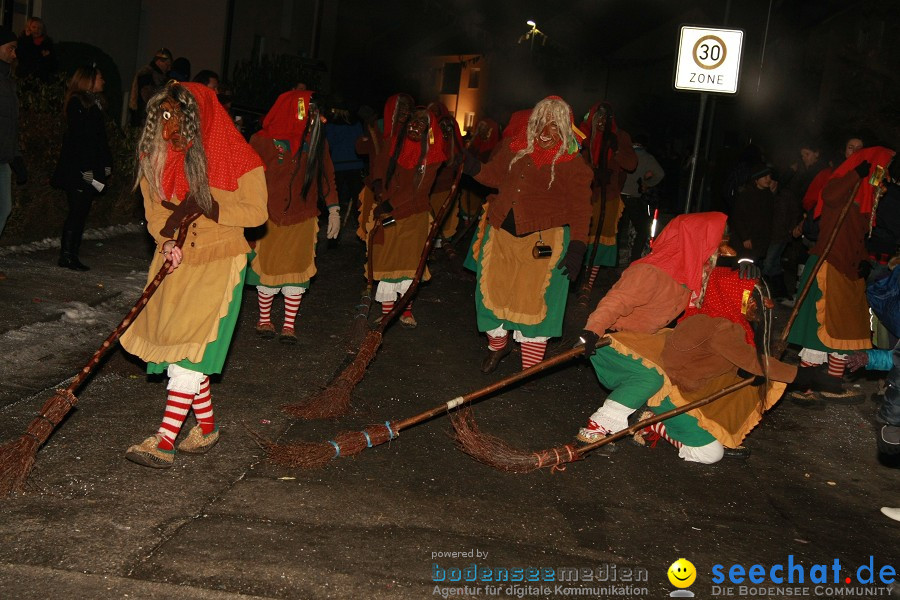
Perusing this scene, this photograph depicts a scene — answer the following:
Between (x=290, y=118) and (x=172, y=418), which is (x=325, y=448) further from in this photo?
(x=290, y=118)

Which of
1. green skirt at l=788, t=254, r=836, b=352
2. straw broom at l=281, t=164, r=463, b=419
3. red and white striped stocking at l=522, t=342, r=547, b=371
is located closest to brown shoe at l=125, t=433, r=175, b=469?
straw broom at l=281, t=164, r=463, b=419

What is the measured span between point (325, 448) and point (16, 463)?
153cm

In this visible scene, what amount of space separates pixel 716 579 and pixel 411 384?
3.26 meters

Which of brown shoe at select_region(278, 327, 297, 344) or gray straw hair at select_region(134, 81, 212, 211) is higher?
gray straw hair at select_region(134, 81, 212, 211)

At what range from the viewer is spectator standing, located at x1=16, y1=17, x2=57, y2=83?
1052 centimetres

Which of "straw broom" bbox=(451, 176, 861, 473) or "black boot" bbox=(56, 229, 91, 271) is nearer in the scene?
"straw broom" bbox=(451, 176, 861, 473)

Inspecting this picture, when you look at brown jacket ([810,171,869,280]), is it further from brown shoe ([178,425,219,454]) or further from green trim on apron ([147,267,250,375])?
brown shoe ([178,425,219,454])

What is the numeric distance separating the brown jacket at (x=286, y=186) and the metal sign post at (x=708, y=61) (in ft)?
14.8

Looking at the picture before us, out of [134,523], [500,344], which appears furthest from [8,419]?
[500,344]

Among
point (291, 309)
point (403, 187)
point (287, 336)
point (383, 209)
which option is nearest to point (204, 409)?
point (287, 336)

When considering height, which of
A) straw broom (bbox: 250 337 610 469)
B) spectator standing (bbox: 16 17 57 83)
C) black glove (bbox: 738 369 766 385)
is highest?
spectator standing (bbox: 16 17 57 83)

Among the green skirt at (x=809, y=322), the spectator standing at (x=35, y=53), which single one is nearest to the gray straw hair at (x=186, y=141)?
the green skirt at (x=809, y=322)

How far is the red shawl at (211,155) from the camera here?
4.89 meters

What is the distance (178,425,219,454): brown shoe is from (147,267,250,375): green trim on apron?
0.43 metres
